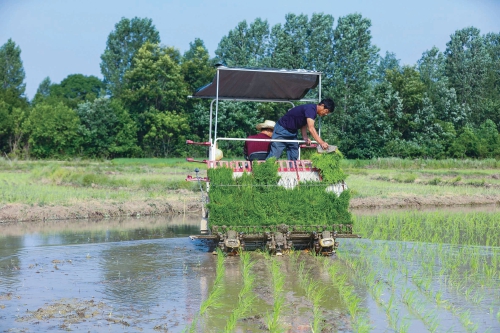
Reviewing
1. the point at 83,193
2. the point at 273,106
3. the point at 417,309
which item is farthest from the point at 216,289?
the point at 273,106

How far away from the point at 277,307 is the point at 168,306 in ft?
3.86

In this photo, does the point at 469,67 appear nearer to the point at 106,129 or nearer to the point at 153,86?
the point at 153,86

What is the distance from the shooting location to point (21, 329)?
593cm

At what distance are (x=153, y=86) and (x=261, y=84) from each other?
112ft

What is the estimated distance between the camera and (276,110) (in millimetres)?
41062

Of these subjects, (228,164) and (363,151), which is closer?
(228,164)

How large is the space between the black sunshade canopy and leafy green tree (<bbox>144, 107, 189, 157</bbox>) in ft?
103

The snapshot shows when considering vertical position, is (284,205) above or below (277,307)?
above

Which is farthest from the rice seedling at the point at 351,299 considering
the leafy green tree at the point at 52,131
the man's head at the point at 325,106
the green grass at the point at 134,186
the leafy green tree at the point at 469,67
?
the leafy green tree at the point at 469,67

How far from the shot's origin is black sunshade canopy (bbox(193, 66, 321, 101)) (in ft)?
33.7

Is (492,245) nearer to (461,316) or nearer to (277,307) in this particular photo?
(461,316)

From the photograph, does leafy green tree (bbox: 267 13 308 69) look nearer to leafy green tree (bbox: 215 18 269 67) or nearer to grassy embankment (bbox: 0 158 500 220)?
leafy green tree (bbox: 215 18 269 67)

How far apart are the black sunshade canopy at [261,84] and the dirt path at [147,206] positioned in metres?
5.00

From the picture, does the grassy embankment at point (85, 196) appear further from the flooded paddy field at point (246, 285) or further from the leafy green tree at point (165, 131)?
the leafy green tree at point (165, 131)
